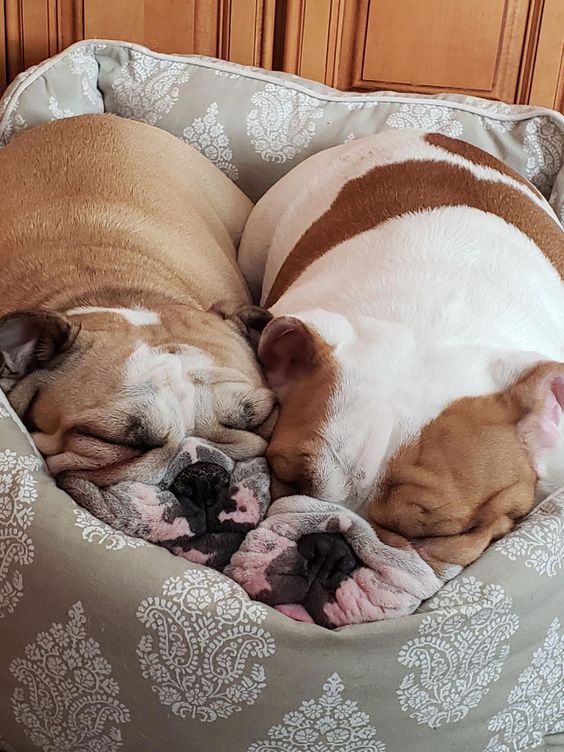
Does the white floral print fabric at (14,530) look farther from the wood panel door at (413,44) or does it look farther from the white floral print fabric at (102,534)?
→ the wood panel door at (413,44)

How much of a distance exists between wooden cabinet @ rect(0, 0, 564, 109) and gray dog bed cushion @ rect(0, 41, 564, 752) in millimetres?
1973

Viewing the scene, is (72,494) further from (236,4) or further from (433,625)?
(236,4)

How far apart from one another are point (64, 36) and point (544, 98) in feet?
5.57

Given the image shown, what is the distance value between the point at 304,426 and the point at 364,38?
2.09m

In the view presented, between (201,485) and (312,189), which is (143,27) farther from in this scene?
(201,485)

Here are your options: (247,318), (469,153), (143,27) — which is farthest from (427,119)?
(247,318)

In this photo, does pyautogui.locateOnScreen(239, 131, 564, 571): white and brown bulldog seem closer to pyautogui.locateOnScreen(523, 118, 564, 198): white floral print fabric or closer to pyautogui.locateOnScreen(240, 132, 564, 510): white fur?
pyautogui.locateOnScreen(240, 132, 564, 510): white fur

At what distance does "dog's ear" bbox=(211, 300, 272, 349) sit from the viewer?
65.4 inches

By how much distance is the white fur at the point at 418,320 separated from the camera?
4.48ft

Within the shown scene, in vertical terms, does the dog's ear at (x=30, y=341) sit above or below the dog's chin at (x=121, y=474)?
above

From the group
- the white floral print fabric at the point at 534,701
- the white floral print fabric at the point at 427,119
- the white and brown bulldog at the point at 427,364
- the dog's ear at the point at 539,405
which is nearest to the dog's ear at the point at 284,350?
the white and brown bulldog at the point at 427,364

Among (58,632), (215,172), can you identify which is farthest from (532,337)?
(215,172)

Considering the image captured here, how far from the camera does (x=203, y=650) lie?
4.00ft

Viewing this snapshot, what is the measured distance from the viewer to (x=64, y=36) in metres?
2.87
